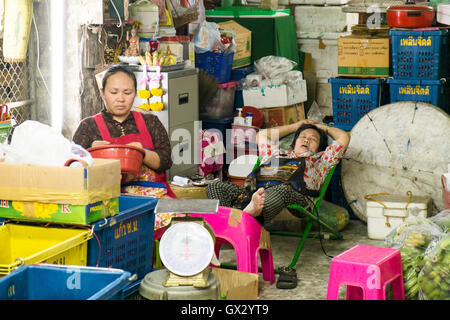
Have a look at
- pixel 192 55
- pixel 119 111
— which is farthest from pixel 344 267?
pixel 192 55

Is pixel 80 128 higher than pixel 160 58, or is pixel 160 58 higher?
pixel 160 58

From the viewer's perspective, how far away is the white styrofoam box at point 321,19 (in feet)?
28.5

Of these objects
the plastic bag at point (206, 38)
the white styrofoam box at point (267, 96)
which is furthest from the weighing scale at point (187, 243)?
the white styrofoam box at point (267, 96)

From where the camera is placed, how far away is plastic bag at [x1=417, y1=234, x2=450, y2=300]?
390cm

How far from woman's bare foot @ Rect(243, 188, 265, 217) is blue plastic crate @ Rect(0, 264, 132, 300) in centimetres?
206

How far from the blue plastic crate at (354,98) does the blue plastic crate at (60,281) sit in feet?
13.5

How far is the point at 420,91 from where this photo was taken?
6.35 metres

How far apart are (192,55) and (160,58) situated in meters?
0.64

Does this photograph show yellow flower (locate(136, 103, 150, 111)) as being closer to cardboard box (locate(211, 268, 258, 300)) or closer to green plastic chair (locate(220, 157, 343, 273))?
green plastic chair (locate(220, 157, 343, 273))

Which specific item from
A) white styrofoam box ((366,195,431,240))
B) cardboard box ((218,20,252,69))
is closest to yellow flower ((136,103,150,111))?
cardboard box ((218,20,252,69))

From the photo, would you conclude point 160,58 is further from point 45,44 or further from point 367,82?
point 367,82

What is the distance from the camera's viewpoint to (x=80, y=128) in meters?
4.95

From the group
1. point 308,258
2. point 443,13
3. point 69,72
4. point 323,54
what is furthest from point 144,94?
point 323,54
